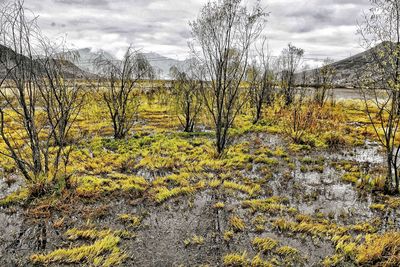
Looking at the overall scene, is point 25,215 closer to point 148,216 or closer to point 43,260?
point 43,260

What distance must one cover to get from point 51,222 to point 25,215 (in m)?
0.78

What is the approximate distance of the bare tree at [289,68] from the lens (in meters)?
23.1

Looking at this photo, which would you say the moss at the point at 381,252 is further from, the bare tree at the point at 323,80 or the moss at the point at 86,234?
the bare tree at the point at 323,80

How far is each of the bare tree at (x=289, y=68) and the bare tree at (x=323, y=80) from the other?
8.22 feet

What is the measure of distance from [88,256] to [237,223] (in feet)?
10.0

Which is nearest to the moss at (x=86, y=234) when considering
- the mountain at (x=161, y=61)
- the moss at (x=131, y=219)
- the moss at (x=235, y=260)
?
the moss at (x=131, y=219)

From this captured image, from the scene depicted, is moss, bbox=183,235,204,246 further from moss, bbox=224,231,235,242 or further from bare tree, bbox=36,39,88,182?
Answer: bare tree, bbox=36,39,88,182

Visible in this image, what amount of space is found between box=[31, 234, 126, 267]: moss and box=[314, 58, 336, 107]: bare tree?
22.3 meters

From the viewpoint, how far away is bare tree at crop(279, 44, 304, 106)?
23.1m

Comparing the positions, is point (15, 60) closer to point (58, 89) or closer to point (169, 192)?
point (58, 89)

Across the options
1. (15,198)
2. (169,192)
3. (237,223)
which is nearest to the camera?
(237,223)

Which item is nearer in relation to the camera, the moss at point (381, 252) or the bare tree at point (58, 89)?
the moss at point (381, 252)

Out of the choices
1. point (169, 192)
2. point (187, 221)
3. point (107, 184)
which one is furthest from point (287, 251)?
point (107, 184)

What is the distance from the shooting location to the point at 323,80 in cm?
2562
